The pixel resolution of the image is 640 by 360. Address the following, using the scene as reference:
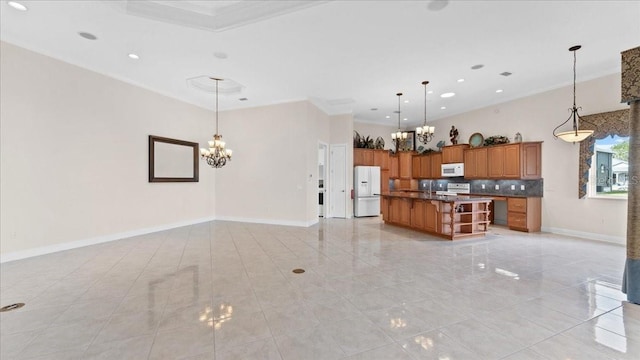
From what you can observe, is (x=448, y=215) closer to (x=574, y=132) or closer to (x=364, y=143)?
(x=574, y=132)

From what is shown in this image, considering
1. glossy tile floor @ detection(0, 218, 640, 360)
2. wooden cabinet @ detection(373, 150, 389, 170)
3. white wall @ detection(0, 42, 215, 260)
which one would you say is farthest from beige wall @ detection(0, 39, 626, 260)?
wooden cabinet @ detection(373, 150, 389, 170)

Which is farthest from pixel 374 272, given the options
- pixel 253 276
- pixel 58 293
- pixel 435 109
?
pixel 435 109

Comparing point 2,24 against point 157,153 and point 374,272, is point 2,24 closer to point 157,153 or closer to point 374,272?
point 157,153

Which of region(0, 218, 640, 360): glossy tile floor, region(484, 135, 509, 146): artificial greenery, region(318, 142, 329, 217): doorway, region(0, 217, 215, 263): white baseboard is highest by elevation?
region(484, 135, 509, 146): artificial greenery

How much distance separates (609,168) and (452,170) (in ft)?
11.1

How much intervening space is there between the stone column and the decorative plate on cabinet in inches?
206

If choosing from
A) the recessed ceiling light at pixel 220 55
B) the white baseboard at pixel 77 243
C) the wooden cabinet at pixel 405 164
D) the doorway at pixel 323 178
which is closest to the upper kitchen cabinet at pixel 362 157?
the doorway at pixel 323 178

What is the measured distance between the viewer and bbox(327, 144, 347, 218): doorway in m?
8.12

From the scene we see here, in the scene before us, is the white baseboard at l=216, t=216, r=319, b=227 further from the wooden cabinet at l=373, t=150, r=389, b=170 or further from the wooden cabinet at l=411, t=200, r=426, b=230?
the wooden cabinet at l=373, t=150, r=389, b=170

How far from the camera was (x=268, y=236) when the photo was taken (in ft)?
18.1

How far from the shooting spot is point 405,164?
32.3 ft

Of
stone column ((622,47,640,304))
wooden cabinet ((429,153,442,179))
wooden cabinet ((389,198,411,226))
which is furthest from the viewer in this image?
wooden cabinet ((429,153,442,179))

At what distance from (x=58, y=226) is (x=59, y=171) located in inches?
37.2

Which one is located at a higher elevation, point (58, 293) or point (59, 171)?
point (59, 171)
